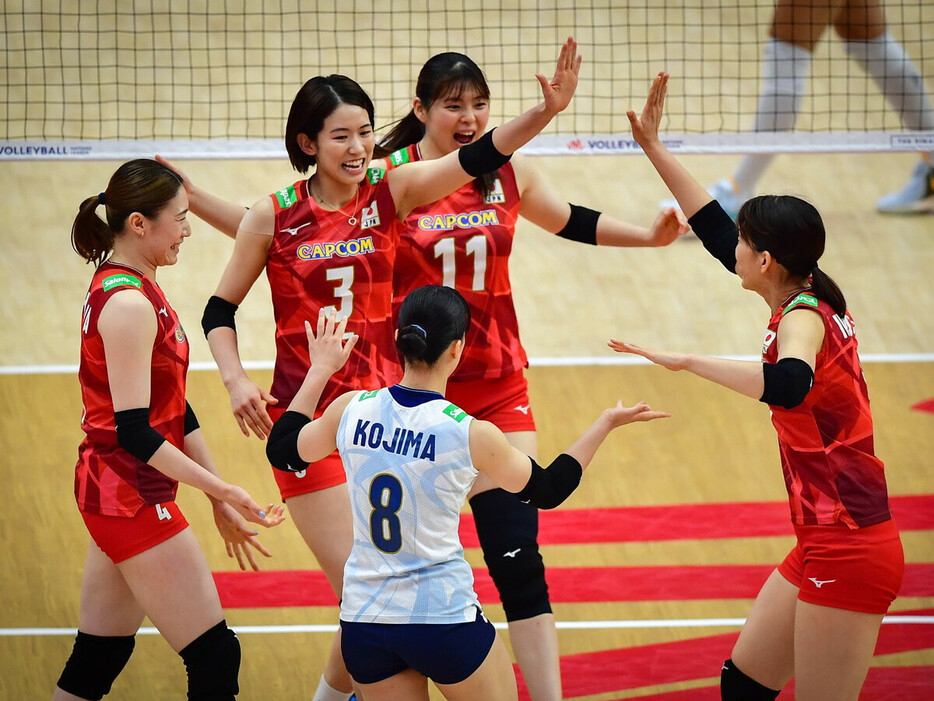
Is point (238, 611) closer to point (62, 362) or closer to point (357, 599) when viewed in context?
point (357, 599)

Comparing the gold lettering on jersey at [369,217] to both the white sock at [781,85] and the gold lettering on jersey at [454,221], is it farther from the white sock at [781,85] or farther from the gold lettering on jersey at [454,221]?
the white sock at [781,85]

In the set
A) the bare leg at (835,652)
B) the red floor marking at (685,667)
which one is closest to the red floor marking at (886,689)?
the red floor marking at (685,667)

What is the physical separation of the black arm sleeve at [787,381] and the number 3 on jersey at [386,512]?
A: 113 cm

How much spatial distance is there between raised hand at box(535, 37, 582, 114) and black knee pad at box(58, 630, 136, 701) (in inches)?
95.0

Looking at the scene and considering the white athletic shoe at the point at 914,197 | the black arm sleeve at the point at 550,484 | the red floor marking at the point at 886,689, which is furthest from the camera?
the white athletic shoe at the point at 914,197

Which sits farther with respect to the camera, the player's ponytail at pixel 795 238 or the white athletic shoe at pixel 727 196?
the white athletic shoe at pixel 727 196

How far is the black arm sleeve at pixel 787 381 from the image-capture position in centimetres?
350

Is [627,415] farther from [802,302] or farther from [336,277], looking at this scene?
[336,277]

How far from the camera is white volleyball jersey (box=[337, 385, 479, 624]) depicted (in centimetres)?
330

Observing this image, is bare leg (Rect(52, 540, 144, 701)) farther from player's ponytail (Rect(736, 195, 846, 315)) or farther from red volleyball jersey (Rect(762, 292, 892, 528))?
player's ponytail (Rect(736, 195, 846, 315))

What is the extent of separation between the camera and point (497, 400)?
15.9ft

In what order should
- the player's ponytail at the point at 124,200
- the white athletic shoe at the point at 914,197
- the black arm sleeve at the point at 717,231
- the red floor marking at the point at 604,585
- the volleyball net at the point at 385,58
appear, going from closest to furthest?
1. the player's ponytail at the point at 124,200
2. the black arm sleeve at the point at 717,231
3. the red floor marking at the point at 604,585
4. the white athletic shoe at the point at 914,197
5. the volleyball net at the point at 385,58

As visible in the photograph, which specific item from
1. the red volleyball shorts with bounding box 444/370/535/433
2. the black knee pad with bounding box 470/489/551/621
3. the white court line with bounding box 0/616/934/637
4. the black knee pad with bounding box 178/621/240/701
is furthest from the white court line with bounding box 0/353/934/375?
the black knee pad with bounding box 178/621/240/701

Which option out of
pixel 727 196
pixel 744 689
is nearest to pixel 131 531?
pixel 744 689
